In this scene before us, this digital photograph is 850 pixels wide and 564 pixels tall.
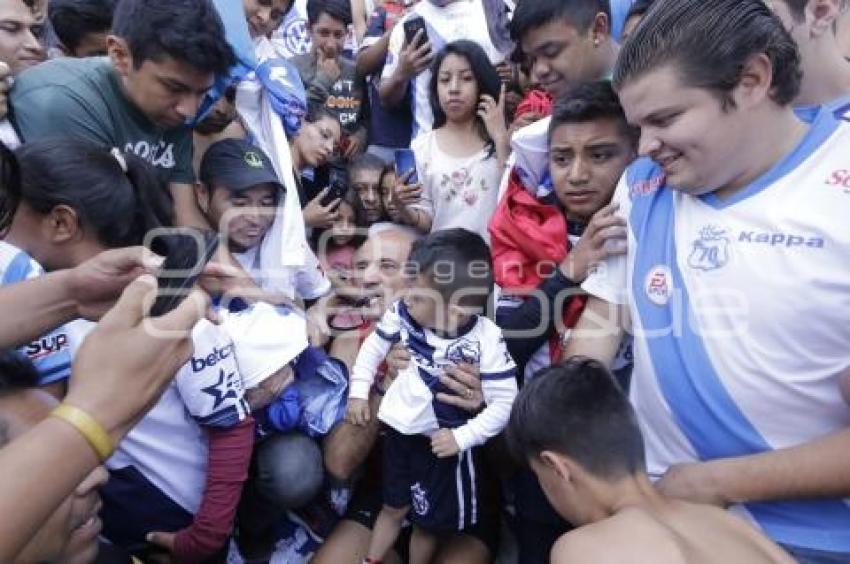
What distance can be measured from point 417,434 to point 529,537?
50 cm

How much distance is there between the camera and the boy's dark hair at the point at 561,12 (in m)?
2.66

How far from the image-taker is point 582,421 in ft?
5.89

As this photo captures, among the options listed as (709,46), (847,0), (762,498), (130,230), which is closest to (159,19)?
(130,230)

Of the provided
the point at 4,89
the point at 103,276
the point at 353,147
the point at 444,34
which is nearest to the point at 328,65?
the point at 353,147

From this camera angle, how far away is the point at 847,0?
220 centimetres

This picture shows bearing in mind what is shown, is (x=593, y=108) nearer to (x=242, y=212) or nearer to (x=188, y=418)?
(x=242, y=212)

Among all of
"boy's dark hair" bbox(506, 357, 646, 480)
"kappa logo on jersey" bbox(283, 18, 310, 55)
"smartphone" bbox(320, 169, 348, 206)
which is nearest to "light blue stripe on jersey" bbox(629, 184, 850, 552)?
"boy's dark hair" bbox(506, 357, 646, 480)

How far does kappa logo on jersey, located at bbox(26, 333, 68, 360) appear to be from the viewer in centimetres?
192

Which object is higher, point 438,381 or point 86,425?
point 86,425

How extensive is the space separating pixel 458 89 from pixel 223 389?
6.30ft

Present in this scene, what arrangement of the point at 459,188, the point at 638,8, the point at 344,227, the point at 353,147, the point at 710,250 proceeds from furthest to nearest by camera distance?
the point at 353,147
the point at 344,227
the point at 459,188
the point at 638,8
the point at 710,250

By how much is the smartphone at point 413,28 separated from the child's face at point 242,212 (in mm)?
1489

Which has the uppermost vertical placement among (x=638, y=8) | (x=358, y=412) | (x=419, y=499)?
(x=638, y=8)

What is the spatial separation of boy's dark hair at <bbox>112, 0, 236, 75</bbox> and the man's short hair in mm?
1216
